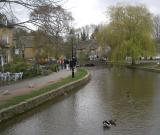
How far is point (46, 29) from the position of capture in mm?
18734

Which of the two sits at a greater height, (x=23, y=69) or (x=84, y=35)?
(x=84, y=35)

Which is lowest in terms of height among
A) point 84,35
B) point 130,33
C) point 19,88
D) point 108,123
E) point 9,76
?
point 108,123

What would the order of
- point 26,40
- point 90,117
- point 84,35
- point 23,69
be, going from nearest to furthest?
point 90,117
point 23,69
point 26,40
point 84,35

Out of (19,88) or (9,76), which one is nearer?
(19,88)

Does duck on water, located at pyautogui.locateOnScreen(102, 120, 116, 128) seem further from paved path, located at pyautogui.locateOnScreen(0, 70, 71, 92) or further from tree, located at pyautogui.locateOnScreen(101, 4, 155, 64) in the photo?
tree, located at pyautogui.locateOnScreen(101, 4, 155, 64)

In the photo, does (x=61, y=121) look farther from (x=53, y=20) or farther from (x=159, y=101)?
(x=159, y=101)

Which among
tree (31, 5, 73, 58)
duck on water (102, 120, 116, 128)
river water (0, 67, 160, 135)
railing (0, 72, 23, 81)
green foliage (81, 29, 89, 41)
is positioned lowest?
river water (0, 67, 160, 135)

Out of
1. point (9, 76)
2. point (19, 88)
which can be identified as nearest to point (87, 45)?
point (9, 76)

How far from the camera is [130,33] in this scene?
6400 centimetres

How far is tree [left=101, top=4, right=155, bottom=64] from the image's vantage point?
204ft

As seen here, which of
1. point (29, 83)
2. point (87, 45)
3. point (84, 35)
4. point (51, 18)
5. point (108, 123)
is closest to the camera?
point (108, 123)

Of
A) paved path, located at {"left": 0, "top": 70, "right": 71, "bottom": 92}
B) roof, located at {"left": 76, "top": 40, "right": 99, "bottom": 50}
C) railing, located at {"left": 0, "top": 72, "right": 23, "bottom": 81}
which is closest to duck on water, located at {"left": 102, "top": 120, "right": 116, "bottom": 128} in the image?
paved path, located at {"left": 0, "top": 70, "right": 71, "bottom": 92}

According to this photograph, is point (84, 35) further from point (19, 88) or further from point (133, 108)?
point (133, 108)

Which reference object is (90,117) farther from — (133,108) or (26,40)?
(26,40)
